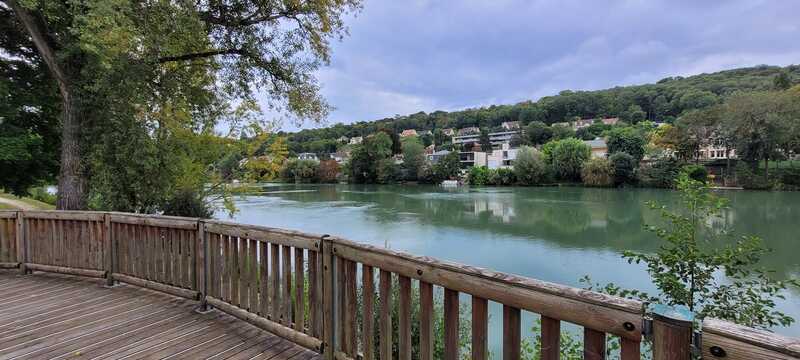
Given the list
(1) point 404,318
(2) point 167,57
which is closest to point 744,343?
(1) point 404,318

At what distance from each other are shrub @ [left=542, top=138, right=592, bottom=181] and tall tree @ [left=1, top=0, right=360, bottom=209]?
39.6 meters

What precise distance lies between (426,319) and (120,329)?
2447 mm

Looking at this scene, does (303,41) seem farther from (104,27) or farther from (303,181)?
(303,181)

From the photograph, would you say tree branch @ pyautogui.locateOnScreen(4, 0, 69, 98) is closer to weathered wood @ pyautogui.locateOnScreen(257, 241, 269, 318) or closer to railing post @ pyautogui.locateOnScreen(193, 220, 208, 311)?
railing post @ pyautogui.locateOnScreen(193, 220, 208, 311)

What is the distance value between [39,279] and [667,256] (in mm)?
6421

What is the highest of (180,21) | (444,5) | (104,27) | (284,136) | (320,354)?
(444,5)

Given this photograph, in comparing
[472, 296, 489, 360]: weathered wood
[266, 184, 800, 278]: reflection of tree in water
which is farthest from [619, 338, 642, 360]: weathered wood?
[266, 184, 800, 278]: reflection of tree in water

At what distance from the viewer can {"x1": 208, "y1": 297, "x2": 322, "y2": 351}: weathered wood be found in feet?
7.84

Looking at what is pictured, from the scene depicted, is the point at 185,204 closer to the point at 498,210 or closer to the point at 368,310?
the point at 368,310

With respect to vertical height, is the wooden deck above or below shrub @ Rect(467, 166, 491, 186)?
below

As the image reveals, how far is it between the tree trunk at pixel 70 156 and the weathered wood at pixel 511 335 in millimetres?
6406

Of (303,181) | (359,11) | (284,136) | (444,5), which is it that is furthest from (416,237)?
(303,181)

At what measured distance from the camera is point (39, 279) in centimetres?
412

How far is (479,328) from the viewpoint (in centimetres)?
158
